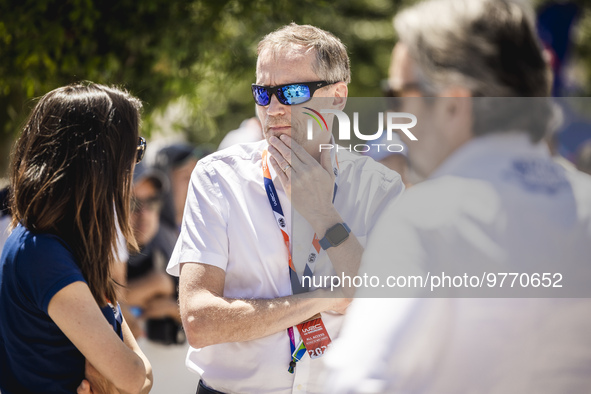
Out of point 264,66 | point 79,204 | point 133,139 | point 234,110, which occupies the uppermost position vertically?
point 264,66

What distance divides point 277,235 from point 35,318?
2.89 feet

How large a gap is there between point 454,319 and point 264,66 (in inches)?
57.0

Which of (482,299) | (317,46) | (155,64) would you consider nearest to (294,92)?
(317,46)

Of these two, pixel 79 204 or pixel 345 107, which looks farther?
pixel 345 107

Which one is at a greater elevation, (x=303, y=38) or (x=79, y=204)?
(x=303, y=38)

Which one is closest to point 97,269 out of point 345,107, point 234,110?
point 345,107

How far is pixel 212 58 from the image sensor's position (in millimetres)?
4402

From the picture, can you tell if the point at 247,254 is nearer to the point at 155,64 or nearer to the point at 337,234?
the point at 337,234

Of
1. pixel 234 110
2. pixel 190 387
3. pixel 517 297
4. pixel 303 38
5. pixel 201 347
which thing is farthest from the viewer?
pixel 234 110

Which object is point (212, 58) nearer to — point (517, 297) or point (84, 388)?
point (84, 388)

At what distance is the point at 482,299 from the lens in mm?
1182

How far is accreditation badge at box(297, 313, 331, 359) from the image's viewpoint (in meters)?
2.21

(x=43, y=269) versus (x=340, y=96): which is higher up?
(x=340, y=96)

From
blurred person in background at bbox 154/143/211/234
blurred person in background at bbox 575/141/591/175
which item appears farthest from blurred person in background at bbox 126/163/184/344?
blurred person in background at bbox 575/141/591/175
